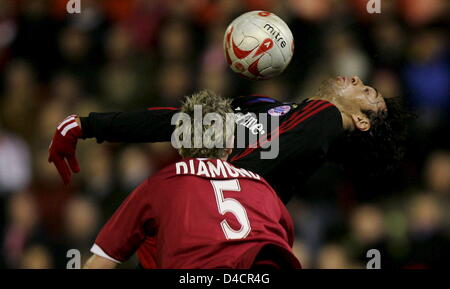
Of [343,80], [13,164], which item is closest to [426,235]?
[343,80]

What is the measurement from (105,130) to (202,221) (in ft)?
5.06

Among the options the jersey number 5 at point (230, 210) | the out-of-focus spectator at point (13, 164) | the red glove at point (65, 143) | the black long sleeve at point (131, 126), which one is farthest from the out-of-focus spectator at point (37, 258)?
the jersey number 5 at point (230, 210)

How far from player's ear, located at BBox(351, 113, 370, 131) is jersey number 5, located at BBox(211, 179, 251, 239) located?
6.06 ft

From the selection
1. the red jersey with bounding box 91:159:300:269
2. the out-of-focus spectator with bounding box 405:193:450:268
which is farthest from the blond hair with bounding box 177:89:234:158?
the out-of-focus spectator with bounding box 405:193:450:268

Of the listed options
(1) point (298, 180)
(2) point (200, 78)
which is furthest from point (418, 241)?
(2) point (200, 78)

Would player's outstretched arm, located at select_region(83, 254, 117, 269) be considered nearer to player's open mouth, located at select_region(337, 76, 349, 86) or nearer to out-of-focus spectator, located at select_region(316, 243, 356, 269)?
player's open mouth, located at select_region(337, 76, 349, 86)

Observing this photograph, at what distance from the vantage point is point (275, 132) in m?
4.67

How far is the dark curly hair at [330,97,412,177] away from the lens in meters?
5.25

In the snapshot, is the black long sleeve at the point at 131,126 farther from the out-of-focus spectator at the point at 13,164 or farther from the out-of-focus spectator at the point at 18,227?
the out-of-focus spectator at the point at 13,164

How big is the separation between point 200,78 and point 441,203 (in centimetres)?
219

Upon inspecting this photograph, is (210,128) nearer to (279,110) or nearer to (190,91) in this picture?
(279,110)

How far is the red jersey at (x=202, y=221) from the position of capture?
3.26 m

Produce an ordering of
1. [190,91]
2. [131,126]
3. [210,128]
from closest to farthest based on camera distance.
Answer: [210,128] → [131,126] → [190,91]
